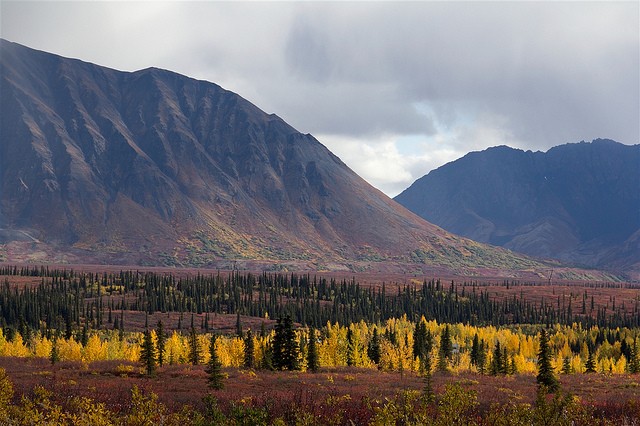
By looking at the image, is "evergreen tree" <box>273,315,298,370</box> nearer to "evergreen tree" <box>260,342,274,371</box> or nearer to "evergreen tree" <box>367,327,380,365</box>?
"evergreen tree" <box>260,342,274,371</box>

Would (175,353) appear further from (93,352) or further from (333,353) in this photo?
(333,353)

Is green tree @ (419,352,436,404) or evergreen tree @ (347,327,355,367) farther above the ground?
green tree @ (419,352,436,404)

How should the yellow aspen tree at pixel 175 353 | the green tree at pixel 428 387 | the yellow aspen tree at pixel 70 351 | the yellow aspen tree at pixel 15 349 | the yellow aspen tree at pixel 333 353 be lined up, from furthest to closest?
the yellow aspen tree at pixel 15 349
the yellow aspen tree at pixel 333 353
the yellow aspen tree at pixel 175 353
the yellow aspen tree at pixel 70 351
the green tree at pixel 428 387

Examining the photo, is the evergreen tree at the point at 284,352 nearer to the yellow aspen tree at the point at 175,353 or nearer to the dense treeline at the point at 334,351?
the dense treeline at the point at 334,351

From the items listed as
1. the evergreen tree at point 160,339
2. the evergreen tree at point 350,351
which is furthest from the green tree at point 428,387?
the evergreen tree at point 160,339

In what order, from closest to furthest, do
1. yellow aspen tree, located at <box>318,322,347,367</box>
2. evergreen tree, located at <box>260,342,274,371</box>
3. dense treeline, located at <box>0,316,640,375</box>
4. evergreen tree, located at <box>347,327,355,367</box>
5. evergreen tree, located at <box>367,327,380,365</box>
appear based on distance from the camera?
evergreen tree, located at <box>260,342,274,371</box>, dense treeline, located at <box>0,316,640,375</box>, yellow aspen tree, located at <box>318,322,347,367</box>, evergreen tree, located at <box>347,327,355,367</box>, evergreen tree, located at <box>367,327,380,365</box>

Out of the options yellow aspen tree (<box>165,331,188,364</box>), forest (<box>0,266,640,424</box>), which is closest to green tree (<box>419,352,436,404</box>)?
forest (<box>0,266,640,424</box>)

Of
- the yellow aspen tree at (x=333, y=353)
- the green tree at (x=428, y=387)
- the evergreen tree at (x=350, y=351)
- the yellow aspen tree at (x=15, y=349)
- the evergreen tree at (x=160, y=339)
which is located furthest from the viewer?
the evergreen tree at (x=350, y=351)

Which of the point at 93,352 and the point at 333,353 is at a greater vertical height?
the point at 93,352

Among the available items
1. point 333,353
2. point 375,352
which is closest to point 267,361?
point 333,353

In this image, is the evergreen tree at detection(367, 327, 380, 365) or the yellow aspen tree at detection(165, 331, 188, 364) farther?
the evergreen tree at detection(367, 327, 380, 365)

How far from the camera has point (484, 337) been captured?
568 feet

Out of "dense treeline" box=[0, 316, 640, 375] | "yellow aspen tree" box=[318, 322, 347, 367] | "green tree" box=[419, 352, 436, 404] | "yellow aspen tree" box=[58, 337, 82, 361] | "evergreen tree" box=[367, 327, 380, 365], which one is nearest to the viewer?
"green tree" box=[419, 352, 436, 404]

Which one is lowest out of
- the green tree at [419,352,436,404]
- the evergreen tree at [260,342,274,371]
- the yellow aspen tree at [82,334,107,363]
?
the yellow aspen tree at [82,334,107,363]
